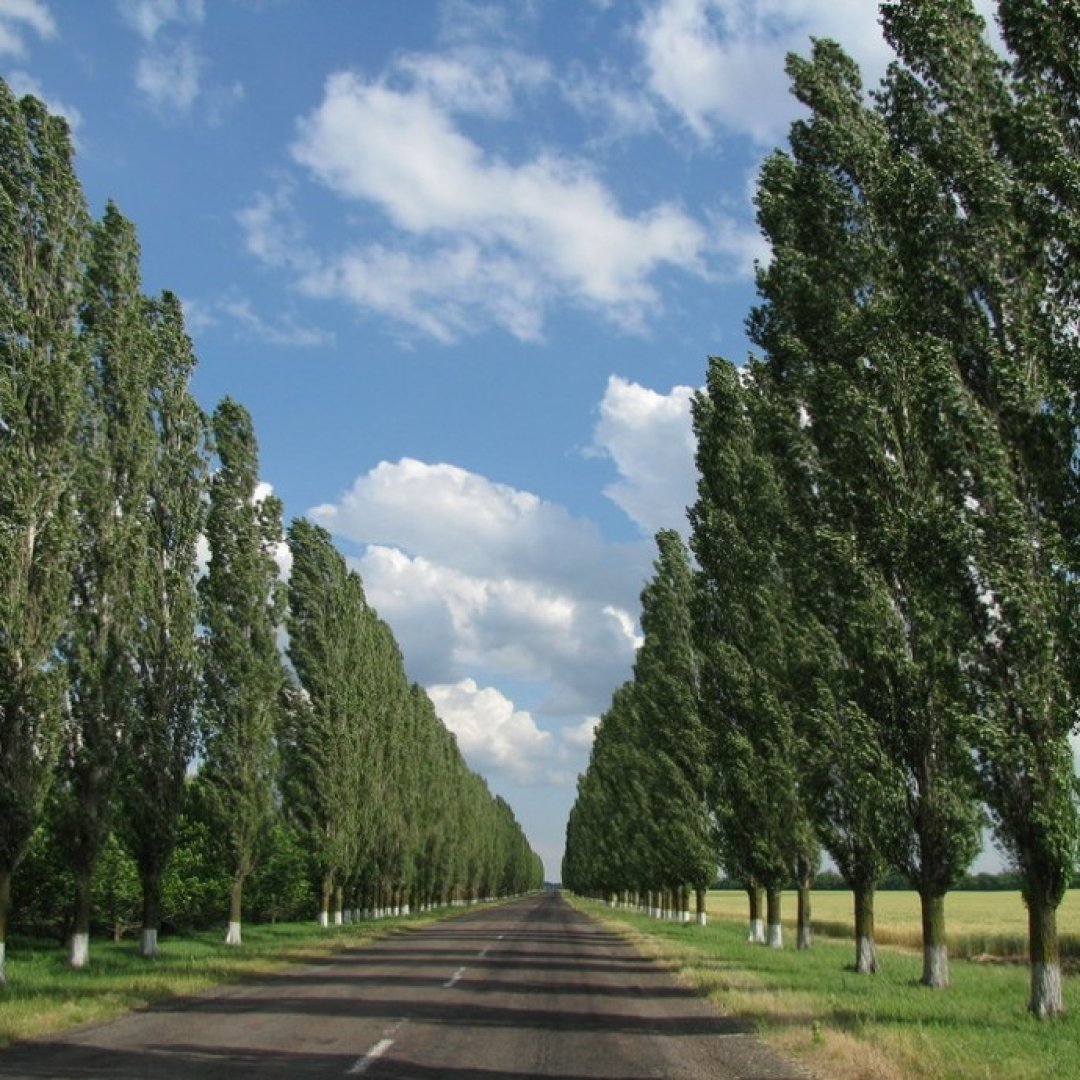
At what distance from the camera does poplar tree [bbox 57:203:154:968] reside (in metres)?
24.8

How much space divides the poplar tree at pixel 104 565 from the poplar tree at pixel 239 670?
6.31 m

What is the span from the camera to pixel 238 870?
34812mm

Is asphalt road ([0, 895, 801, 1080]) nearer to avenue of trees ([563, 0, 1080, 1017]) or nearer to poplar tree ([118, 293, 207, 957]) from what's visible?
avenue of trees ([563, 0, 1080, 1017])

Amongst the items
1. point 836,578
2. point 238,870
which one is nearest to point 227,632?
point 238,870

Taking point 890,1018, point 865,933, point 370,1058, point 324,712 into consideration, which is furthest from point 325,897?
point 370,1058

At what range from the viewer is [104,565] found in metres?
25.5

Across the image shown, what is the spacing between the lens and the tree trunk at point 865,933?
2409 cm

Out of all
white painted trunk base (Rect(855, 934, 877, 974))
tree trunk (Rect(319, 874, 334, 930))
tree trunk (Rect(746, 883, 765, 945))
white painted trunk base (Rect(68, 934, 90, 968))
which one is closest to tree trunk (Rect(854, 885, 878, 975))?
white painted trunk base (Rect(855, 934, 877, 974))

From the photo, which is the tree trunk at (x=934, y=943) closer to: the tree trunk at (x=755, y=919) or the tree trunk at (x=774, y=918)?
the tree trunk at (x=774, y=918)

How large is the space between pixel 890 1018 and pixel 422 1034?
6.46 m

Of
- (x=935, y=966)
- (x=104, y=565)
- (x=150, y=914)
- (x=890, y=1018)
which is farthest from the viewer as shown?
(x=150, y=914)

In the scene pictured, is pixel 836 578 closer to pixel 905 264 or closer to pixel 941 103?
pixel 905 264

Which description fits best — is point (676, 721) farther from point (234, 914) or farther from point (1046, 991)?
point (1046, 991)

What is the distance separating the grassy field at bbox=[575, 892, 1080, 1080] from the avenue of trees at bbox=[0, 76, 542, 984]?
1380 centimetres
